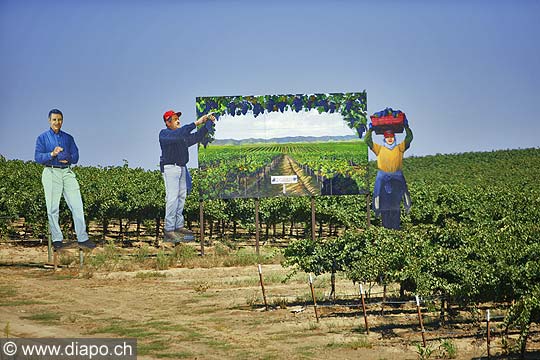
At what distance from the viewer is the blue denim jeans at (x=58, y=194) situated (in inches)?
1134

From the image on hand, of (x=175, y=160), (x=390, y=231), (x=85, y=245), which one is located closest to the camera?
(x=390, y=231)

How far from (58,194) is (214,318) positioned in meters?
A: 11.2

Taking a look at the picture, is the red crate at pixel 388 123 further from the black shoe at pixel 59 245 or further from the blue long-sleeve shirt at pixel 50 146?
the black shoe at pixel 59 245

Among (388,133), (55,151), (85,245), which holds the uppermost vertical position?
(388,133)

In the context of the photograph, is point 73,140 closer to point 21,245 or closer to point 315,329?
point 21,245

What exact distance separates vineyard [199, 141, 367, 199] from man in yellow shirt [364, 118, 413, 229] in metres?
0.79

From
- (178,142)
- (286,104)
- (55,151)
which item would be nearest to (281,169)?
(286,104)

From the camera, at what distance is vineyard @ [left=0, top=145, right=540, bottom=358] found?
16.0 metres

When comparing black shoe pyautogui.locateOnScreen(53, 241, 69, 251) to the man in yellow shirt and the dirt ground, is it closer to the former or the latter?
the dirt ground

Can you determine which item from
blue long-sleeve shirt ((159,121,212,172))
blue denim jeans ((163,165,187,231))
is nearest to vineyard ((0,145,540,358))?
blue denim jeans ((163,165,187,231))

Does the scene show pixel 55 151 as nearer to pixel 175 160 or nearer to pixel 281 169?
pixel 175 160

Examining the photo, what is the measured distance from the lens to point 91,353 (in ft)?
51.5

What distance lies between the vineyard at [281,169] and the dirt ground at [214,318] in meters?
3.01

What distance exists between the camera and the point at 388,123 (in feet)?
94.5
